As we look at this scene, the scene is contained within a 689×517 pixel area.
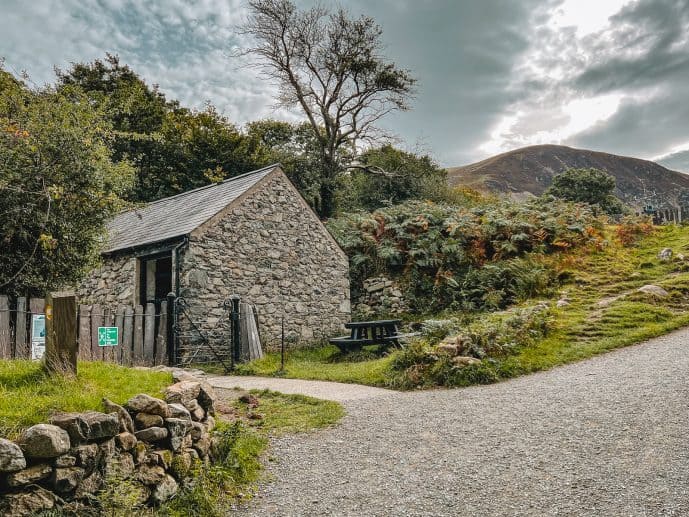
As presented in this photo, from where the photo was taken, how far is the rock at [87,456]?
3293mm

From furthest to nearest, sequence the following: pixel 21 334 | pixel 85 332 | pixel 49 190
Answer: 1. pixel 85 332
2. pixel 49 190
3. pixel 21 334

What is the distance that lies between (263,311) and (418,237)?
21.2ft

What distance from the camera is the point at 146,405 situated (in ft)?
13.2

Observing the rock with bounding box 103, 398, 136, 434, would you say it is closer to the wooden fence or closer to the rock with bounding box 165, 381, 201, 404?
the rock with bounding box 165, 381, 201, 404

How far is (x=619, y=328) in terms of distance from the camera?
9.59 meters

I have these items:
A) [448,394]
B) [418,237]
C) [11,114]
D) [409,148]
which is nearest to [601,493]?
[448,394]

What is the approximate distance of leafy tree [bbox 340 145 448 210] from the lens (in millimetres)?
24891

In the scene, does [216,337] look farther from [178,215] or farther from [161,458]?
[161,458]

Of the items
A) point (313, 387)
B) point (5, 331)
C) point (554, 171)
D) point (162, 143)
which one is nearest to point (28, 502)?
point (5, 331)

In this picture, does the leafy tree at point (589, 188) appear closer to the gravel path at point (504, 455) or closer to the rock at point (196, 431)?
the gravel path at point (504, 455)

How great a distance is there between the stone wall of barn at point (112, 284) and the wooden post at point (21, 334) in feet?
17.0

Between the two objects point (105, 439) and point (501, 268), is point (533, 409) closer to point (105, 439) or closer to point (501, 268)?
point (105, 439)

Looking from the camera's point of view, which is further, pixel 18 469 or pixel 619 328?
pixel 619 328

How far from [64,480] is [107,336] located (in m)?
6.20
